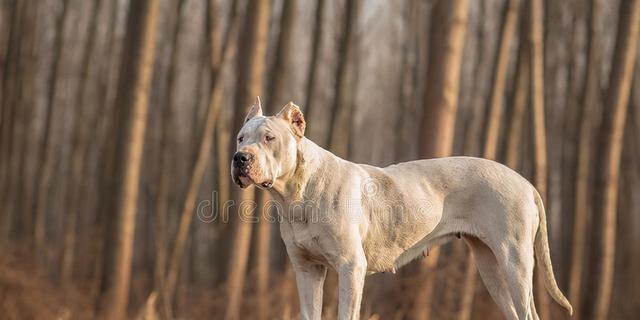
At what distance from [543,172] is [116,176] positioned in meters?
5.64

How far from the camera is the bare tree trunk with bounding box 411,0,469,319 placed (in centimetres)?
848

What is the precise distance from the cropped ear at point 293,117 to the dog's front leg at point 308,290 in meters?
0.81

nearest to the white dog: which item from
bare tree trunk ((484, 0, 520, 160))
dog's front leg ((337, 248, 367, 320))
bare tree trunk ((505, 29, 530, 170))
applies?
dog's front leg ((337, 248, 367, 320))

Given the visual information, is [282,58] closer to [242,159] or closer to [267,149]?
[267,149]

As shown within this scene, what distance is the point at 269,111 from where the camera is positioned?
37.1ft

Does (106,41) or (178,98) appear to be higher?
(106,41)

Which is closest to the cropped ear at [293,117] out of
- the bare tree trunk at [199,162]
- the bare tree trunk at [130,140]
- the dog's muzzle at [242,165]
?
the dog's muzzle at [242,165]

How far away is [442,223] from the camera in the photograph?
4.86 m

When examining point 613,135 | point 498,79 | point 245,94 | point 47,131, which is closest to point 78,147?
point 47,131

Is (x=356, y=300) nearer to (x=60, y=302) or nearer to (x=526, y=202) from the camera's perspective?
(x=526, y=202)

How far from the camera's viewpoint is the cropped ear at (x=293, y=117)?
4.42m

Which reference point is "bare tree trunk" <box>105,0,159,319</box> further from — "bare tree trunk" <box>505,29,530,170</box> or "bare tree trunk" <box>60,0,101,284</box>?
"bare tree trunk" <box>60,0,101,284</box>

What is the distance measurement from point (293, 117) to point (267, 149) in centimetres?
32

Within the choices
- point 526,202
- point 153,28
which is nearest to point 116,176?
point 153,28
